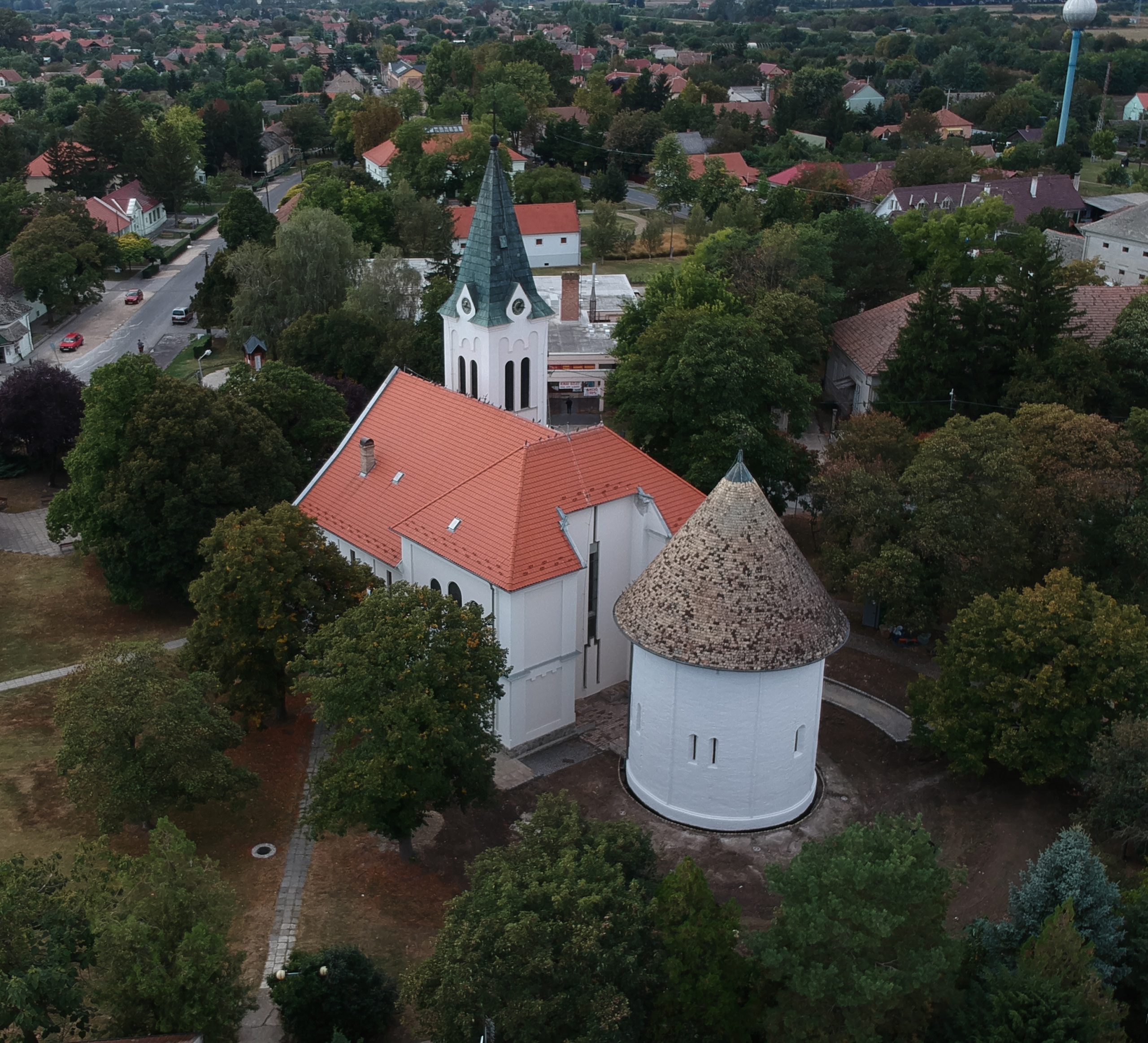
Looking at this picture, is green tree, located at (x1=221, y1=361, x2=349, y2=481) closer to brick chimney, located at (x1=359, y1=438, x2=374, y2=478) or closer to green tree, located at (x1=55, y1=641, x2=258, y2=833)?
brick chimney, located at (x1=359, y1=438, x2=374, y2=478)

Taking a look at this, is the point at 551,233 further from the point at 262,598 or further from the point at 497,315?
the point at 262,598

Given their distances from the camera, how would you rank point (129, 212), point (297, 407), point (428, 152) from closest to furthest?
1. point (297, 407)
2. point (129, 212)
3. point (428, 152)

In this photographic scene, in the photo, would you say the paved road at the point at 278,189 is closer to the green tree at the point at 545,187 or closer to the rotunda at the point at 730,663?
the green tree at the point at 545,187

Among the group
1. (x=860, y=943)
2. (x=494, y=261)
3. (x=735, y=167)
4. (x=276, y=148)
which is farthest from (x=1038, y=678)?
(x=276, y=148)

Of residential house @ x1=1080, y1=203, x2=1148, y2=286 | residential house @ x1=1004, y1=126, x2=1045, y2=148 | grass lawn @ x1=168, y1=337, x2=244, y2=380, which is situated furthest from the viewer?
residential house @ x1=1004, y1=126, x2=1045, y2=148

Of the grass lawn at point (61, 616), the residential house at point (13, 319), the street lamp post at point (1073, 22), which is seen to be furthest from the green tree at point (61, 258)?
the street lamp post at point (1073, 22)

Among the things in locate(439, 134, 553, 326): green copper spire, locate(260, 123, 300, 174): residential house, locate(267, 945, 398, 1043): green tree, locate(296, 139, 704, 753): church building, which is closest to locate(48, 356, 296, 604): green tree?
locate(296, 139, 704, 753): church building
